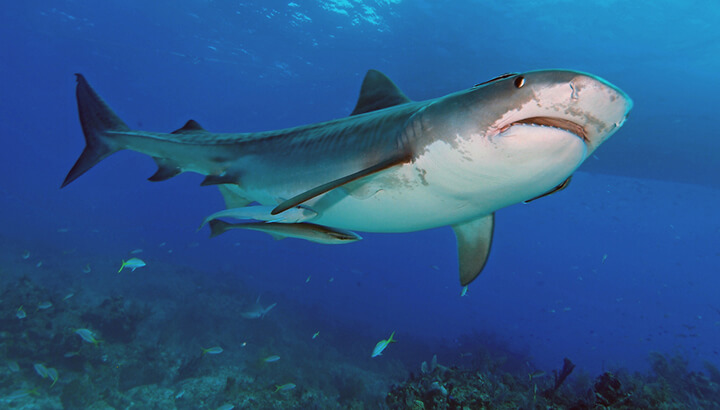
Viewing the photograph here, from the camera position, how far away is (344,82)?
3209 centimetres

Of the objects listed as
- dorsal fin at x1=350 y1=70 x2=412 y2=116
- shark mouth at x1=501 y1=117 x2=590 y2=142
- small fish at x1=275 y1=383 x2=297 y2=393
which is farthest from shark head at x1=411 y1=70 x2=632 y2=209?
small fish at x1=275 y1=383 x2=297 y2=393

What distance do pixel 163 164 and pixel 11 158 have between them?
188m

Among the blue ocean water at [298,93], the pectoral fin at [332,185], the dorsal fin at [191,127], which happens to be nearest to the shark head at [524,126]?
the pectoral fin at [332,185]

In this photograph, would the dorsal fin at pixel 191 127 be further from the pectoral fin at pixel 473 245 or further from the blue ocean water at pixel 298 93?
the blue ocean water at pixel 298 93

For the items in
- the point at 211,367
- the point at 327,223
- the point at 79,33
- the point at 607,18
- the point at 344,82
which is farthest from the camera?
the point at 79,33

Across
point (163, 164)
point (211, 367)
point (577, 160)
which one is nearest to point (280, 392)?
Answer: point (211, 367)

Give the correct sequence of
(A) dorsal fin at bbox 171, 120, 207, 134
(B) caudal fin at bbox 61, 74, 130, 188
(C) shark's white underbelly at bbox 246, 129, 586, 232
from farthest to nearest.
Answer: (A) dorsal fin at bbox 171, 120, 207, 134, (B) caudal fin at bbox 61, 74, 130, 188, (C) shark's white underbelly at bbox 246, 129, 586, 232

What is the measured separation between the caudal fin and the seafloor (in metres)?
5.63

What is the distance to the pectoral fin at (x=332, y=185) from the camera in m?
2.29

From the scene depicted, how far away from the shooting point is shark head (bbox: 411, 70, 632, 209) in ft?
5.67

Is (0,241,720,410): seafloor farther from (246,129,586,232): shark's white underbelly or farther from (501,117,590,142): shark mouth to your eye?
(501,117,590,142): shark mouth

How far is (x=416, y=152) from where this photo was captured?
8.24 feet

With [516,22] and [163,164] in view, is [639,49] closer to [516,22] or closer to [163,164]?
[516,22]

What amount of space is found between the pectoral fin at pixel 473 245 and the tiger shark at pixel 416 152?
12 millimetres
